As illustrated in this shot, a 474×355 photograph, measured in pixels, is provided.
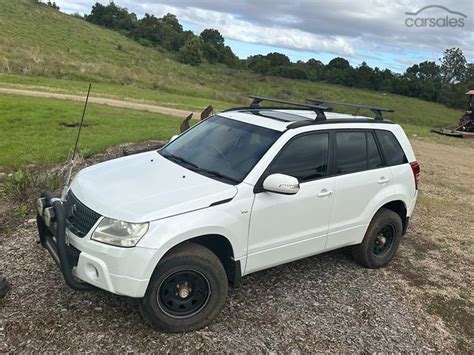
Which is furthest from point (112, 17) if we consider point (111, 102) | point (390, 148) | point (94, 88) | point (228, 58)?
point (390, 148)

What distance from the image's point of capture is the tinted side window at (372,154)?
5159 mm

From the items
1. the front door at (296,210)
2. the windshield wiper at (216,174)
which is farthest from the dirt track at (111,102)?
the windshield wiper at (216,174)

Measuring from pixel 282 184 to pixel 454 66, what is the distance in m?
93.1

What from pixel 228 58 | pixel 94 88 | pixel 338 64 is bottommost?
pixel 94 88

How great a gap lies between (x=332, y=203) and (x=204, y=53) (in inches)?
2909

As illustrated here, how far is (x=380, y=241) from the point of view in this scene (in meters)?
5.45

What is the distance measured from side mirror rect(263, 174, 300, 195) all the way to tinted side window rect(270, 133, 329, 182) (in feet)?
0.94

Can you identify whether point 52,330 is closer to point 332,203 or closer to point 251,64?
point 332,203

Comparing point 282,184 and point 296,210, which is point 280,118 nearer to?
point 296,210

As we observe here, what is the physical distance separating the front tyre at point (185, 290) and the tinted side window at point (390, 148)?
101 inches

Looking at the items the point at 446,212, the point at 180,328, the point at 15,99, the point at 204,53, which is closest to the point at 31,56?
the point at 15,99

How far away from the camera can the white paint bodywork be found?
346 centimetres

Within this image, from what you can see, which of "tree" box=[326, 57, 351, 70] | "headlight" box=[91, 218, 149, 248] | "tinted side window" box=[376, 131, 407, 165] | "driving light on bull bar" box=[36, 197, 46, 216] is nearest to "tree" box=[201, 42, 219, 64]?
"tree" box=[326, 57, 351, 70]

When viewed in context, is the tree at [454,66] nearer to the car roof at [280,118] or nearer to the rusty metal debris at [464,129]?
the rusty metal debris at [464,129]
